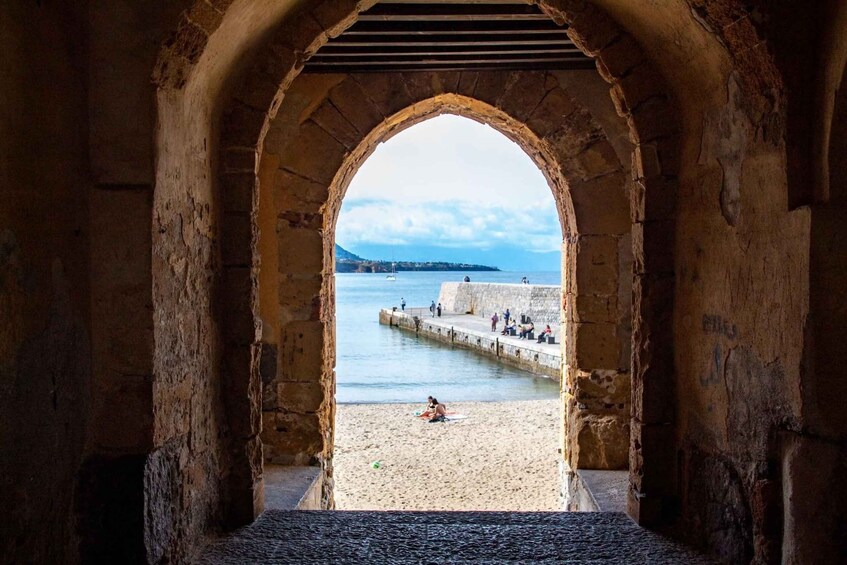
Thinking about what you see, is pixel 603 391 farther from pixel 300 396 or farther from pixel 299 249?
pixel 299 249

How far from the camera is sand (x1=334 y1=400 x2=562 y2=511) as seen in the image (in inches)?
269

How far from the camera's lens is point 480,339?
2336 cm

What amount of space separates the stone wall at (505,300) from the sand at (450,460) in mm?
9862

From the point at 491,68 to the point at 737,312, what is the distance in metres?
2.66

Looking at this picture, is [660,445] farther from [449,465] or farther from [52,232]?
[449,465]

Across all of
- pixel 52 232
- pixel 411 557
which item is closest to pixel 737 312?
pixel 411 557

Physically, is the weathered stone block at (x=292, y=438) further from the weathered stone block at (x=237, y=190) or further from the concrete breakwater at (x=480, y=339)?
the concrete breakwater at (x=480, y=339)

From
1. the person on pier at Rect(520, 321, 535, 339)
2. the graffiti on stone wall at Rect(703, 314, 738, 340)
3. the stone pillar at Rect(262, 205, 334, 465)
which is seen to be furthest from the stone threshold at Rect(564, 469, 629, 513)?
the person on pier at Rect(520, 321, 535, 339)

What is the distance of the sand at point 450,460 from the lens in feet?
22.4

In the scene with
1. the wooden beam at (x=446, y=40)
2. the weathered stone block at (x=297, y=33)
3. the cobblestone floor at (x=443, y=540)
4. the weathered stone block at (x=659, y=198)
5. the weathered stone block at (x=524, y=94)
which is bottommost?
the cobblestone floor at (x=443, y=540)

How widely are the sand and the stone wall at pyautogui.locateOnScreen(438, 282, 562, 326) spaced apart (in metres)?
9.86

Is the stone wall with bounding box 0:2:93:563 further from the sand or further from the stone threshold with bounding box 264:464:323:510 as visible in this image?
the sand

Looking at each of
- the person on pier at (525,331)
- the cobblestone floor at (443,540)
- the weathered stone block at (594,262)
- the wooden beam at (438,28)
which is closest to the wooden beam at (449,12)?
the wooden beam at (438,28)

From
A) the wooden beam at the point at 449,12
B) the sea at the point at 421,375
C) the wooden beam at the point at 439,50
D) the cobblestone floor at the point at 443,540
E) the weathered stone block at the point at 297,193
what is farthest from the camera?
the sea at the point at 421,375
